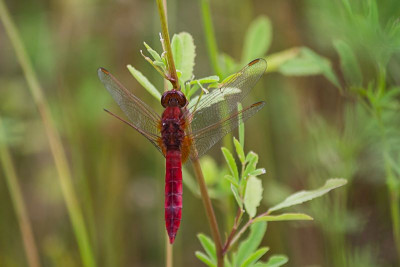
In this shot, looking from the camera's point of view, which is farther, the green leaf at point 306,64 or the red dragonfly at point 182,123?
the green leaf at point 306,64

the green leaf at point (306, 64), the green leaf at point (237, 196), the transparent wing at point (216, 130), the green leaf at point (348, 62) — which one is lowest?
the green leaf at point (237, 196)

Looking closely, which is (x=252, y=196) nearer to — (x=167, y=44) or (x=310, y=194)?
(x=310, y=194)

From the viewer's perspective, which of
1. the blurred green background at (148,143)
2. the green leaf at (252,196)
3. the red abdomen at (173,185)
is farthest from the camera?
the blurred green background at (148,143)

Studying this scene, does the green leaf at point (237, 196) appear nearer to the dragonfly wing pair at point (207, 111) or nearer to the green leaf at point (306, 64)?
the dragonfly wing pair at point (207, 111)

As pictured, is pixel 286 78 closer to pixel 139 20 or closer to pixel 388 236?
pixel 139 20

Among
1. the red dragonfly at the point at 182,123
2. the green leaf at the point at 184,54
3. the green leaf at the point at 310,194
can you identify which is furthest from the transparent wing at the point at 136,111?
the green leaf at the point at 310,194

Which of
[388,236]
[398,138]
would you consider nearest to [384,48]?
[398,138]

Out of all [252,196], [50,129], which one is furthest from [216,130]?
[50,129]

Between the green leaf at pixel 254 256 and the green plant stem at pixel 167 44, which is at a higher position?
the green plant stem at pixel 167 44
